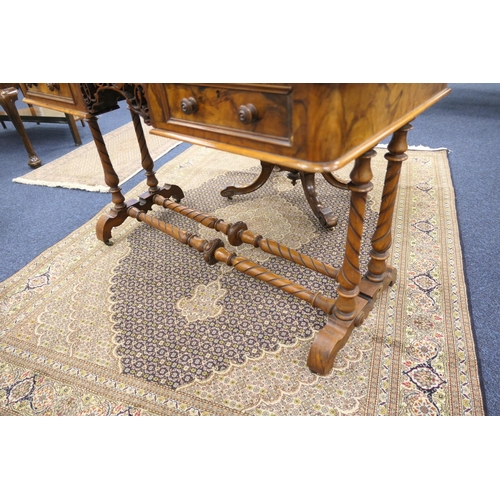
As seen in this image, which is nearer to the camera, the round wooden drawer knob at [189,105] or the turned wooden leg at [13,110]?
the round wooden drawer knob at [189,105]

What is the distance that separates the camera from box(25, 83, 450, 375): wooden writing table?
23.9 inches

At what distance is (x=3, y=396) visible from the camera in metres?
1.05

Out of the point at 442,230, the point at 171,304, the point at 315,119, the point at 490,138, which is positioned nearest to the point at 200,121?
the point at 315,119

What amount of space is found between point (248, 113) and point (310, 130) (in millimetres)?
148

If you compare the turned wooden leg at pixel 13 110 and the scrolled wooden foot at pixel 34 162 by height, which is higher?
the turned wooden leg at pixel 13 110

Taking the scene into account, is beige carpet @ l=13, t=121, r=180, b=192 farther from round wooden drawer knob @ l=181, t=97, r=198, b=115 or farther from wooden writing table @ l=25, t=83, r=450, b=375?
round wooden drawer knob @ l=181, t=97, r=198, b=115

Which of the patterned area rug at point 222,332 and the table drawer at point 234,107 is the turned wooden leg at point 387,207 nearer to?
the patterned area rug at point 222,332

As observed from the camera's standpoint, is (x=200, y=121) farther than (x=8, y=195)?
No

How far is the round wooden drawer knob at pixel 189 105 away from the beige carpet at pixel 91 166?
4.96ft

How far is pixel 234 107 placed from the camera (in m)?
0.73

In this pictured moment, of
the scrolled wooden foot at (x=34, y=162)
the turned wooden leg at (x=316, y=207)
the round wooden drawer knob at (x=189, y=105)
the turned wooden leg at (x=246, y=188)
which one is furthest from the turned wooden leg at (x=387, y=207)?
the scrolled wooden foot at (x=34, y=162)

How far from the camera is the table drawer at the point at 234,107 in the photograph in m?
0.65

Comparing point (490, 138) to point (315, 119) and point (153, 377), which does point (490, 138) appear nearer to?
point (315, 119)

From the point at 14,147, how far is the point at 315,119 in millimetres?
3131
